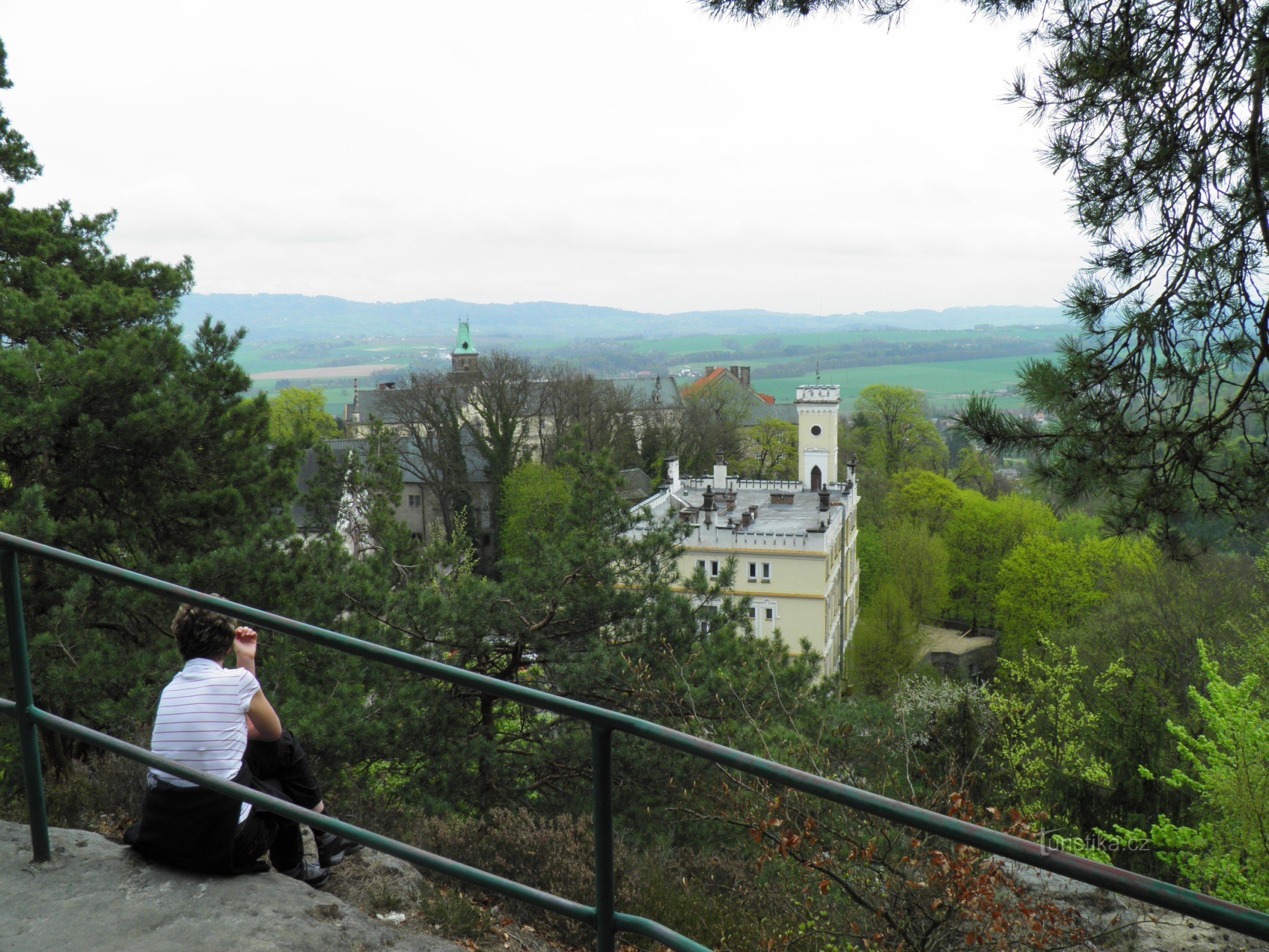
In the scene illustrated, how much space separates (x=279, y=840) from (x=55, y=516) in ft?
36.2

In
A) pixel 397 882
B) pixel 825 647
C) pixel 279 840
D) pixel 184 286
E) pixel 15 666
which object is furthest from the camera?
pixel 825 647

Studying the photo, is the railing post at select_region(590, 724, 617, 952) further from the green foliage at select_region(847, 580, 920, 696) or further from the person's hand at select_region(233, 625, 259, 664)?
the green foliage at select_region(847, 580, 920, 696)

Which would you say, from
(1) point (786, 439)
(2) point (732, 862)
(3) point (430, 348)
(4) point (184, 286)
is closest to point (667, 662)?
(2) point (732, 862)

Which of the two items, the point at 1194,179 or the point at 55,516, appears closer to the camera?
the point at 1194,179

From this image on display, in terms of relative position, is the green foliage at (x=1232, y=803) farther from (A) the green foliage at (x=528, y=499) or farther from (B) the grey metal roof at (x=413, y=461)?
(B) the grey metal roof at (x=413, y=461)

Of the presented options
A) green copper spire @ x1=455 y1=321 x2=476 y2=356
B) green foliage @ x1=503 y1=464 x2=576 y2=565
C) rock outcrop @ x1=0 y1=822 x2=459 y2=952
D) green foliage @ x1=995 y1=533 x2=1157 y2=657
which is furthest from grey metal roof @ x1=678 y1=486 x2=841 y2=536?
green copper spire @ x1=455 y1=321 x2=476 y2=356

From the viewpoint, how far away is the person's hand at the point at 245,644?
3.57m

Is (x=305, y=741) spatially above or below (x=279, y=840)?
below

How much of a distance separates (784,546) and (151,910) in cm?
3223

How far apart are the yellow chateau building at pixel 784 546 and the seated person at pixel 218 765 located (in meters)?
24.8

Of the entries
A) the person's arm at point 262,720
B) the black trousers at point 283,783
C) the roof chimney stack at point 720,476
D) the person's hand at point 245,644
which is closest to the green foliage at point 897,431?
the roof chimney stack at point 720,476

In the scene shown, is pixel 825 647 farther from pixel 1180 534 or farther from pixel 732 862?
pixel 1180 534

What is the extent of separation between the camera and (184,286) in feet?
56.0

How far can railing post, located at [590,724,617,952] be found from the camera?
172 cm
